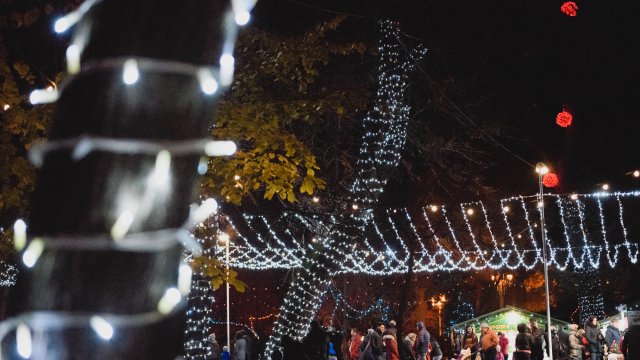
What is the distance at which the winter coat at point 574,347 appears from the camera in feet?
51.3

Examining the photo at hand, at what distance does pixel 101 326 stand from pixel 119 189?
0.33 m

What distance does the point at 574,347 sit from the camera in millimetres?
15719

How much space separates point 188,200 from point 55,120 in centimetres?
41

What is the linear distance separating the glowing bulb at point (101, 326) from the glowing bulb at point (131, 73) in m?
0.59

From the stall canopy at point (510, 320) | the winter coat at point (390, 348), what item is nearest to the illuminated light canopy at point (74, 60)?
the winter coat at point (390, 348)

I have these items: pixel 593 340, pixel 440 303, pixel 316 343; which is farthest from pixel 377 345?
pixel 440 303

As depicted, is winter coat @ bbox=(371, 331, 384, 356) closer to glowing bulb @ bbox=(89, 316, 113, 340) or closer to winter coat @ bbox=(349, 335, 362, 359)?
winter coat @ bbox=(349, 335, 362, 359)

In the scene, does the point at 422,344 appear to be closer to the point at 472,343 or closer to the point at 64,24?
the point at 472,343

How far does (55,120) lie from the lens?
182cm

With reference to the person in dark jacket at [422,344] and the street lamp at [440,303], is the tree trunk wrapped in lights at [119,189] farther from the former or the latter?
the street lamp at [440,303]

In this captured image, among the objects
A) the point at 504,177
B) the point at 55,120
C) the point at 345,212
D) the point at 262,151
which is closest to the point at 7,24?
the point at 262,151

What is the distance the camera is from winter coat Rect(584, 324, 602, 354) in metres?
17.0

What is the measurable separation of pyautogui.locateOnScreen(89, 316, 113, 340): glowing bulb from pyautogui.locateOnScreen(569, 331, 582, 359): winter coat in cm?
1575

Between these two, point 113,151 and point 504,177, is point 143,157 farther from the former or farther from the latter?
point 504,177
